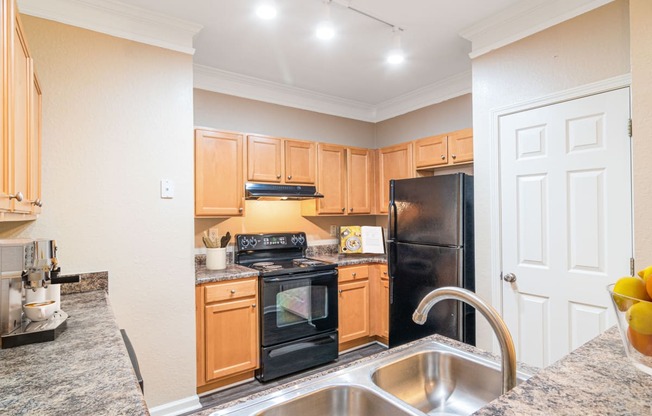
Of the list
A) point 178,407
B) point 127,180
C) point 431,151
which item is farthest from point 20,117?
point 431,151

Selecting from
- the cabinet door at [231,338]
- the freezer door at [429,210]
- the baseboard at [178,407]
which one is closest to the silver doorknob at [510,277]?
the freezer door at [429,210]

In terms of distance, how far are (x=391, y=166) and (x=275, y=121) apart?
4.37 feet

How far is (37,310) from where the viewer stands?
1387mm

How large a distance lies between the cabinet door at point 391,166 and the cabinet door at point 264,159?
122 cm

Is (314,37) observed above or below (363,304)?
above

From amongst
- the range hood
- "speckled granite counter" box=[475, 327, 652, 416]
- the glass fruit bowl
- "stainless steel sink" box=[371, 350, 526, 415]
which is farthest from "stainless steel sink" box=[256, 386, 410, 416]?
the range hood

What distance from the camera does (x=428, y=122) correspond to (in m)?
3.67

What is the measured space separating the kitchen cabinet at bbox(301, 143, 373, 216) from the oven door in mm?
825

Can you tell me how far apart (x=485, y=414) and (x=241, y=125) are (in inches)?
126

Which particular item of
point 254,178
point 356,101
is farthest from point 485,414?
point 356,101

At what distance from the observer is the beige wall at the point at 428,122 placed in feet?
10.9

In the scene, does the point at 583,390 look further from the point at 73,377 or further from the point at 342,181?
the point at 342,181

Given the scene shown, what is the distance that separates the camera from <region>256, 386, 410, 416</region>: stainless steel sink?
2.87 ft

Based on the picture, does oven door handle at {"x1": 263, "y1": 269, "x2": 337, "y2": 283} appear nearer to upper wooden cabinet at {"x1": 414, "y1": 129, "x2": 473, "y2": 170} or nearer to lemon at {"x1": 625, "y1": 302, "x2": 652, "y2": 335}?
upper wooden cabinet at {"x1": 414, "y1": 129, "x2": 473, "y2": 170}
